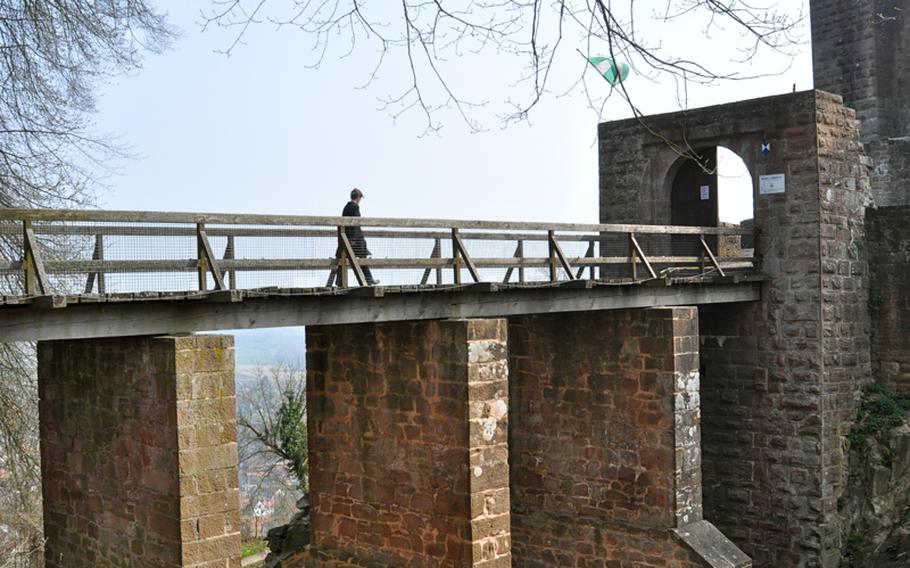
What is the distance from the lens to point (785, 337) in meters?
15.2

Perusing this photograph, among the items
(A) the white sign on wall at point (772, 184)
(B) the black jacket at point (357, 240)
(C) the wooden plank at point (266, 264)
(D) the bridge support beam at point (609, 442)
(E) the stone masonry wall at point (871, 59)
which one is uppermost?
(E) the stone masonry wall at point (871, 59)

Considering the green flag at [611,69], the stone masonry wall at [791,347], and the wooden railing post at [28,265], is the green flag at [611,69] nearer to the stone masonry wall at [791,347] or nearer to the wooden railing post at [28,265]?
the wooden railing post at [28,265]

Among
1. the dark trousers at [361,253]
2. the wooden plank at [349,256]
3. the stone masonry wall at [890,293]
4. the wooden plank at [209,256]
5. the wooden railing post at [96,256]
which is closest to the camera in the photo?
the wooden railing post at [96,256]

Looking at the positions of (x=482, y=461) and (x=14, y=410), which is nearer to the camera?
(x=482, y=461)

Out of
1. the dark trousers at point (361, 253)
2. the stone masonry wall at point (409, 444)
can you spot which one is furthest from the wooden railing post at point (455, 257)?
the dark trousers at point (361, 253)

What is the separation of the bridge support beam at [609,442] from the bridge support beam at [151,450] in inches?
226

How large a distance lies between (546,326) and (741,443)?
407 centimetres

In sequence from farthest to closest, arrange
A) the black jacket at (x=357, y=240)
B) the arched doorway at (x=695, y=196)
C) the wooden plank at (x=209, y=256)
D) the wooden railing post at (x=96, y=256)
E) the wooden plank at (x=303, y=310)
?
the arched doorway at (x=695, y=196) → the black jacket at (x=357, y=240) → the wooden plank at (x=209, y=256) → the wooden railing post at (x=96, y=256) → the wooden plank at (x=303, y=310)

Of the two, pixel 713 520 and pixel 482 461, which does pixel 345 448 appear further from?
pixel 713 520

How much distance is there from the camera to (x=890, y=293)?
642 inches

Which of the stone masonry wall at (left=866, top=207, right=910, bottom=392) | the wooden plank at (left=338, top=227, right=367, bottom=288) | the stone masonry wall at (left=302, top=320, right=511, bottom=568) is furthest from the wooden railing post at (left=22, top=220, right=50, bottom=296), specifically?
the stone masonry wall at (left=866, top=207, right=910, bottom=392)

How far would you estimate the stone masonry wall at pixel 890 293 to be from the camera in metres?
16.2

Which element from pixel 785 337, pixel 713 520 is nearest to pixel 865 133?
pixel 785 337

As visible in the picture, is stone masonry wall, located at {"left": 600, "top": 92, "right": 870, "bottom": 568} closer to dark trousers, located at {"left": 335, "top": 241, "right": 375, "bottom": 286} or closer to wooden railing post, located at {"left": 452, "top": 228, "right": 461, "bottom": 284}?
wooden railing post, located at {"left": 452, "top": 228, "right": 461, "bottom": 284}
